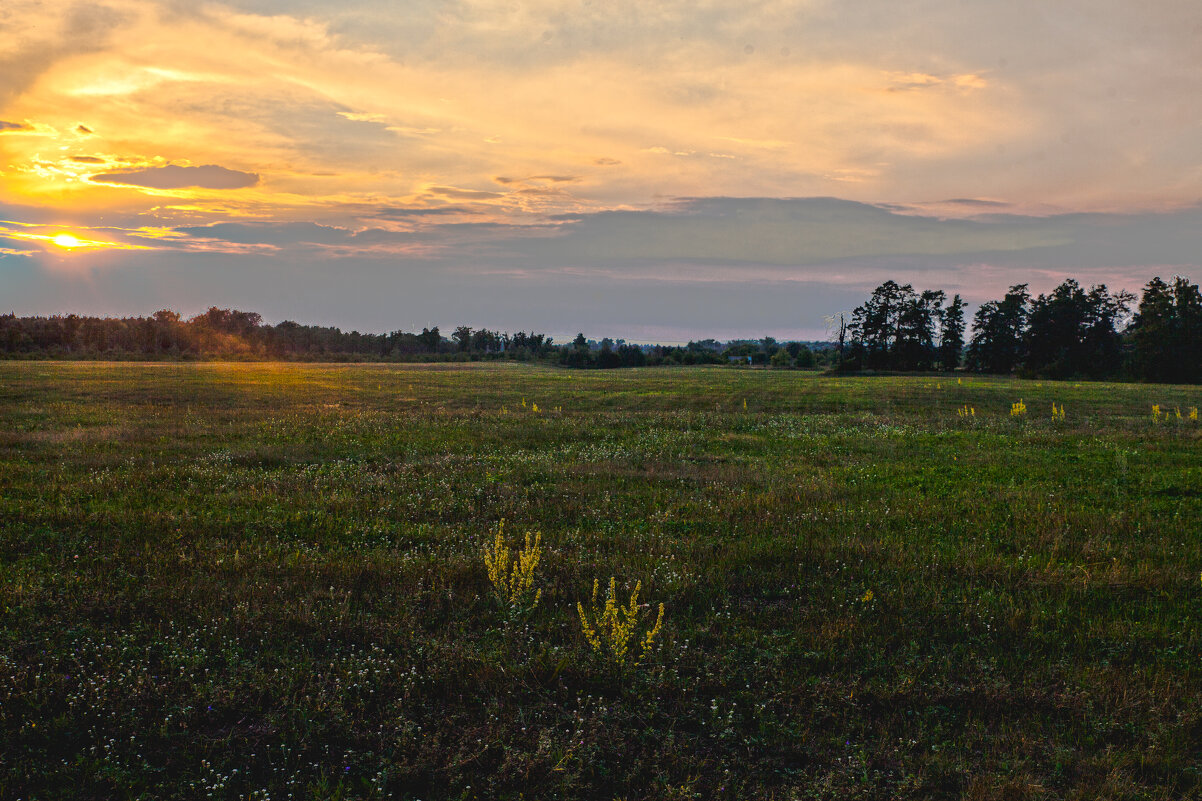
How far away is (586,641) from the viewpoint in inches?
298

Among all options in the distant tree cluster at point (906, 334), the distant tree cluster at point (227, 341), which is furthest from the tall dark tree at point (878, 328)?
the distant tree cluster at point (227, 341)

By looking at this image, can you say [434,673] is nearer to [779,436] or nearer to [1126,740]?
[1126,740]

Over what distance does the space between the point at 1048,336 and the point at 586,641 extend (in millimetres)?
118968

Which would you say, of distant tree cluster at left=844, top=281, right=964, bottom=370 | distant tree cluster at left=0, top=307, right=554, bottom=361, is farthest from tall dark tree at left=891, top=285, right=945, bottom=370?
distant tree cluster at left=0, top=307, right=554, bottom=361

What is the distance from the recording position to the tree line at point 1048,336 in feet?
287

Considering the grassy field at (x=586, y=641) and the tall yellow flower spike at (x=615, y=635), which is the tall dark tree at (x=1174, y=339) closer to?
the grassy field at (x=586, y=641)

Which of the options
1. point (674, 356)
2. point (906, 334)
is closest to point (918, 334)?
point (906, 334)

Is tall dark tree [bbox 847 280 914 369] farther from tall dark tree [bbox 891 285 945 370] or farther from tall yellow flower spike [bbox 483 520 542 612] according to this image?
tall yellow flower spike [bbox 483 520 542 612]

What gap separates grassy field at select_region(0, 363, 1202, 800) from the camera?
17.9 ft

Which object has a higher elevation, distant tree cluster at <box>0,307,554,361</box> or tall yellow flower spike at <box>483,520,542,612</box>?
distant tree cluster at <box>0,307,554,361</box>

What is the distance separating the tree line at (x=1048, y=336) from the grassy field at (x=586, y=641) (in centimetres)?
9339

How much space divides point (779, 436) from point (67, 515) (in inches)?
825

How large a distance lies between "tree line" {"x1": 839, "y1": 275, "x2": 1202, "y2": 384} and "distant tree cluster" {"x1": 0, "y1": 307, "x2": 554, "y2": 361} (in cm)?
8096

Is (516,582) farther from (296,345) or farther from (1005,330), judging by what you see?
(296,345)
